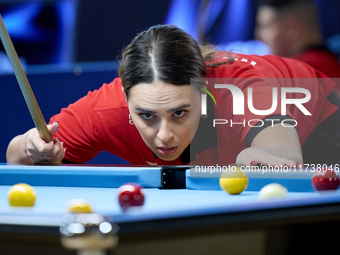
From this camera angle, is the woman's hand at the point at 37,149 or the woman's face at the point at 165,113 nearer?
the woman's face at the point at 165,113

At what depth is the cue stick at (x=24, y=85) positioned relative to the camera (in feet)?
6.63

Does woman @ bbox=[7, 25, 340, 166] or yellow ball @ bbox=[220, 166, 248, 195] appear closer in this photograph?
yellow ball @ bbox=[220, 166, 248, 195]

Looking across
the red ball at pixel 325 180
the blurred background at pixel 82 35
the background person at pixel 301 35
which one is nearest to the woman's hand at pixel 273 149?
the red ball at pixel 325 180

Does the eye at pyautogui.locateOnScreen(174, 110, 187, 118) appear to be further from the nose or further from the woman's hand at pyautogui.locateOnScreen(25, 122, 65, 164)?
the woman's hand at pyautogui.locateOnScreen(25, 122, 65, 164)

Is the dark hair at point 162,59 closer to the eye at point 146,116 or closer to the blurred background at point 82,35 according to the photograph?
the eye at point 146,116

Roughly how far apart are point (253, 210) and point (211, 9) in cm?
350

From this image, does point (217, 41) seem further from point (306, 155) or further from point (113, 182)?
point (113, 182)

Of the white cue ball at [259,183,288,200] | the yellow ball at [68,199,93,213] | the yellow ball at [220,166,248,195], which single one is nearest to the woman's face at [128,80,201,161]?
the yellow ball at [220,166,248,195]

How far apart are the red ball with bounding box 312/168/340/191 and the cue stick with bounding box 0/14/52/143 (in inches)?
57.6

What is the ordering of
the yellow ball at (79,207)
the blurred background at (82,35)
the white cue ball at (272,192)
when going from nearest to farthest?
the yellow ball at (79,207)
the white cue ball at (272,192)
the blurred background at (82,35)

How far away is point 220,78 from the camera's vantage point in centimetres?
230

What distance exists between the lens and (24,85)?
209 centimetres

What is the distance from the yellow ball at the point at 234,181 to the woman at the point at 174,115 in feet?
0.98

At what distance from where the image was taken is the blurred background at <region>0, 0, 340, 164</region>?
402cm
